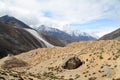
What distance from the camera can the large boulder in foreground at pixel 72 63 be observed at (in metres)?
53.5

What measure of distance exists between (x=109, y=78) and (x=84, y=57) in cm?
1457

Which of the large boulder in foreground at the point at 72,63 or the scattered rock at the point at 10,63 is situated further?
the scattered rock at the point at 10,63

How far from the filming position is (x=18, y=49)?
572ft

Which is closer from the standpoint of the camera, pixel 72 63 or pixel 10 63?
pixel 72 63

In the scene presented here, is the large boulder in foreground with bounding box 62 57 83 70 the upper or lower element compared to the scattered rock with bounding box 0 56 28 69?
lower

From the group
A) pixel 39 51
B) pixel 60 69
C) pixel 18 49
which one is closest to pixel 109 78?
pixel 60 69

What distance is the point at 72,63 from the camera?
53750mm

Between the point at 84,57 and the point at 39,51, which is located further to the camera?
the point at 39,51

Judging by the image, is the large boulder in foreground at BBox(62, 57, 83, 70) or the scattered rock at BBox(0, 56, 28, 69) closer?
the large boulder in foreground at BBox(62, 57, 83, 70)

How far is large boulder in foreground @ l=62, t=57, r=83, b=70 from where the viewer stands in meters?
53.5

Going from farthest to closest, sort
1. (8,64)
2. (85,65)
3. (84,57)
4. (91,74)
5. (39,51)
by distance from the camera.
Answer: (39,51) → (8,64) → (84,57) → (85,65) → (91,74)

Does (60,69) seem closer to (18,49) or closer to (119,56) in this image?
(119,56)

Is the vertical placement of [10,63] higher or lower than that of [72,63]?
higher

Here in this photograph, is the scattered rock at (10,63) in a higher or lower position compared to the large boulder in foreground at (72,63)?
higher
